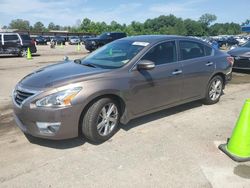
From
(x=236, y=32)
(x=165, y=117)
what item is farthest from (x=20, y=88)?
(x=236, y=32)

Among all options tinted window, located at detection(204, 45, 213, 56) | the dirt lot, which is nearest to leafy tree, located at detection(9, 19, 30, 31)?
tinted window, located at detection(204, 45, 213, 56)

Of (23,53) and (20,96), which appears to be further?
(23,53)

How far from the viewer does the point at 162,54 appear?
5375 millimetres

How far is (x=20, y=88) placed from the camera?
14.5 ft

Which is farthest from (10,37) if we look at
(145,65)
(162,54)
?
(145,65)

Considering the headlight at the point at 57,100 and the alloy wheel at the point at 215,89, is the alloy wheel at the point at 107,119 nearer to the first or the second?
the headlight at the point at 57,100

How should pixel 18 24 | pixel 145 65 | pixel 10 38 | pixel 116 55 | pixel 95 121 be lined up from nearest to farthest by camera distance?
pixel 95 121
pixel 145 65
pixel 116 55
pixel 10 38
pixel 18 24

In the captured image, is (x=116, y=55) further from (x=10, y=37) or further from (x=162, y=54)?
(x=10, y=37)

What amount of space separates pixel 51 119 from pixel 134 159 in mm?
1283

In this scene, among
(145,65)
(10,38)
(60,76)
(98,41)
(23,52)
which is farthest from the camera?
(98,41)

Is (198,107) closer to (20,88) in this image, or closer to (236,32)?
(20,88)

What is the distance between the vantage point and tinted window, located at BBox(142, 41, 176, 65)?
517 cm

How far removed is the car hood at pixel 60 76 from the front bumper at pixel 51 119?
38cm

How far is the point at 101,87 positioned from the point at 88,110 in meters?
0.39
